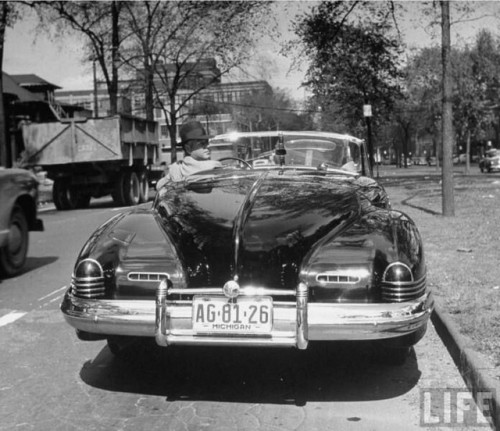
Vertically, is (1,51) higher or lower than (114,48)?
lower

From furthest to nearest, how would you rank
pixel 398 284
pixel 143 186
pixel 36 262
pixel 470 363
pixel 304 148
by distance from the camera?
pixel 143 186 < pixel 36 262 < pixel 304 148 < pixel 470 363 < pixel 398 284

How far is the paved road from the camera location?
3346 millimetres

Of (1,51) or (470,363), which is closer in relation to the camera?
(470,363)

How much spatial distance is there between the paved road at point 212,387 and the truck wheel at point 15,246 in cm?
283

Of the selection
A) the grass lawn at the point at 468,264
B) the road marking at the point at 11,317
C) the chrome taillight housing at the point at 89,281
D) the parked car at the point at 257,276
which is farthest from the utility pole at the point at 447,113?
the chrome taillight housing at the point at 89,281

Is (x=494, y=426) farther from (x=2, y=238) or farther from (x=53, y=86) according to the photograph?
(x=53, y=86)

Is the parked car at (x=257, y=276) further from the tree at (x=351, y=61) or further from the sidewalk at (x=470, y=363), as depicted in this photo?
the tree at (x=351, y=61)

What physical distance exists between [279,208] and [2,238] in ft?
15.1

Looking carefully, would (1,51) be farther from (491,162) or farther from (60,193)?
(491,162)

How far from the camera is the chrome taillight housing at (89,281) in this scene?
11.8 feet

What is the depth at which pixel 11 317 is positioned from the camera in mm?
5746

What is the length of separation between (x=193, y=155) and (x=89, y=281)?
7.66ft

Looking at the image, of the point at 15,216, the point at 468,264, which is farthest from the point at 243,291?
the point at 15,216

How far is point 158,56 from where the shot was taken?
3438cm
